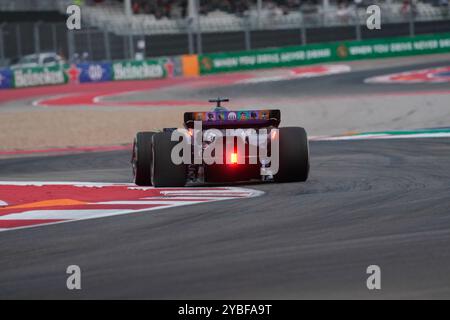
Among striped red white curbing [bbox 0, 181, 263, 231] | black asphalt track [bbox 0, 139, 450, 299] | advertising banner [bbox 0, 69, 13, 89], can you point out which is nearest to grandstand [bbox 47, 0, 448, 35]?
advertising banner [bbox 0, 69, 13, 89]

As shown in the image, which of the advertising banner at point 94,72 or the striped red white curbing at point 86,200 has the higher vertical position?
the advertising banner at point 94,72

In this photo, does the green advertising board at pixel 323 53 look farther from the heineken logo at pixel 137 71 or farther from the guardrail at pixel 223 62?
the heineken logo at pixel 137 71

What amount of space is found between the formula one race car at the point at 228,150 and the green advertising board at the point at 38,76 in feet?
94.8

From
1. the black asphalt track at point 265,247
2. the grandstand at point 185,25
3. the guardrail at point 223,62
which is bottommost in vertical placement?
the black asphalt track at point 265,247

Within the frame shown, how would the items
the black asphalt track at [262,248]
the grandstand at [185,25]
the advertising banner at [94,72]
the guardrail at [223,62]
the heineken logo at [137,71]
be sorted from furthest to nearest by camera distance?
the heineken logo at [137,71]
the advertising banner at [94,72]
the grandstand at [185,25]
the guardrail at [223,62]
the black asphalt track at [262,248]

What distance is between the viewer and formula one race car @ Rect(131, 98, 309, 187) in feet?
38.1

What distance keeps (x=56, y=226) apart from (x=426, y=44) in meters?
41.5

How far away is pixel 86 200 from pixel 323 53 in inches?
1443

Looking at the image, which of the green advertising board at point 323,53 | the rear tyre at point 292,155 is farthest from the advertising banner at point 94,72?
the rear tyre at point 292,155

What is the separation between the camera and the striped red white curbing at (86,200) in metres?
10.0

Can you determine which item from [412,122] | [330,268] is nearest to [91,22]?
[412,122]

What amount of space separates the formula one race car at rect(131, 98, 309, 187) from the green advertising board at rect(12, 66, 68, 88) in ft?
94.8

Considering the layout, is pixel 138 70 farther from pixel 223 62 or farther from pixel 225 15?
pixel 225 15
